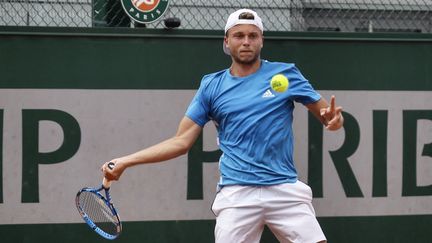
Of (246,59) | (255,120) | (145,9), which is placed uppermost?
(145,9)

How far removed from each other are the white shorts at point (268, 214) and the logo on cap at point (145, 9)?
1.77m

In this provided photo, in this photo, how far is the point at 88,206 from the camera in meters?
4.42

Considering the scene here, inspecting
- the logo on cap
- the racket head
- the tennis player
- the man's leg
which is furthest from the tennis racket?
the logo on cap

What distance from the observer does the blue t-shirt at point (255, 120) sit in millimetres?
4207

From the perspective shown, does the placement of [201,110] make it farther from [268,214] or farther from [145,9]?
[145,9]

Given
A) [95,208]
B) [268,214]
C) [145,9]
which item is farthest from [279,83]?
[145,9]

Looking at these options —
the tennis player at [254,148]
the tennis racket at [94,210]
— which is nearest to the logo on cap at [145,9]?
the tennis player at [254,148]

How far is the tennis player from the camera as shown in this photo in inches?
165

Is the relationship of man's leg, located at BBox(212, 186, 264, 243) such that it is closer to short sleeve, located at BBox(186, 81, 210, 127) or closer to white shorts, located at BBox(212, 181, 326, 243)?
white shorts, located at BBox(212, 181, 326, 243)

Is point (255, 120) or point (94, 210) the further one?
point (94, 210)

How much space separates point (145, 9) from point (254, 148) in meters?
1.76

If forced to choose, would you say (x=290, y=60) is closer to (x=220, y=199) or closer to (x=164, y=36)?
(x=164, y=36)

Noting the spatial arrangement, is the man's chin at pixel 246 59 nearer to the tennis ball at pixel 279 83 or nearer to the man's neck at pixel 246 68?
the man's neck at pixel 246 68

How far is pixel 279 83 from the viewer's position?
164 inches
